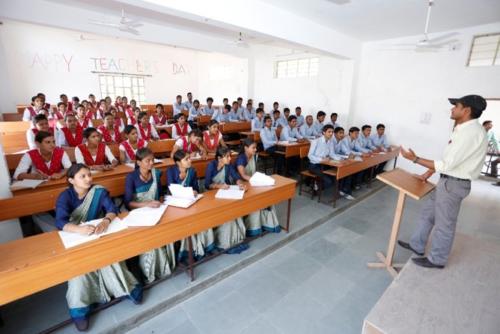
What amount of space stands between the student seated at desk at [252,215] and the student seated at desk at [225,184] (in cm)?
14

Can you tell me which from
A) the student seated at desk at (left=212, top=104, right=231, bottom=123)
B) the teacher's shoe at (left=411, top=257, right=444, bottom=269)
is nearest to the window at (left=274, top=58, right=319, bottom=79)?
the student seated at desk at (left=212, top=104, right=231, bottom=123)

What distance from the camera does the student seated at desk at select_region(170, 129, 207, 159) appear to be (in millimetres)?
4184

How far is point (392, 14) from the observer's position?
14.7ft

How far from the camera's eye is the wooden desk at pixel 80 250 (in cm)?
151

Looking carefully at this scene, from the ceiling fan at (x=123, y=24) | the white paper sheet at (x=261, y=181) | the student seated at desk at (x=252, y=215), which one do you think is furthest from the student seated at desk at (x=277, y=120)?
the white paper sheet at (x=261, y=181)

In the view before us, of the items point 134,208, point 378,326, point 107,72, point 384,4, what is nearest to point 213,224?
point 134,208

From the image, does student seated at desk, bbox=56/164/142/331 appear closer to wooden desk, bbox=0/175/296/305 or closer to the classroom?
the classroom

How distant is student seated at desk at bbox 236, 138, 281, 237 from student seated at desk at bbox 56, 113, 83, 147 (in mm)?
3379

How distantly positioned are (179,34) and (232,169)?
231 inches

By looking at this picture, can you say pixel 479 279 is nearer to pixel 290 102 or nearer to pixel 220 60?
pixel 290 102

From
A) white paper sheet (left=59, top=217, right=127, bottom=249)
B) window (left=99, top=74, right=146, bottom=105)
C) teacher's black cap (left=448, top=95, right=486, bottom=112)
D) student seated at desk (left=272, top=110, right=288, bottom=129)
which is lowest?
white paper sheet (left=59, top=217, right=127, bottom=249)

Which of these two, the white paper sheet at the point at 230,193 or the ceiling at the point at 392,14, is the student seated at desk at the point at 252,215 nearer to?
the white paper sheet at the point at 230,193

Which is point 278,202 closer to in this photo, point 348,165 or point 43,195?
point 348,165

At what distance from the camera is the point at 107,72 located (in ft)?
33.9
